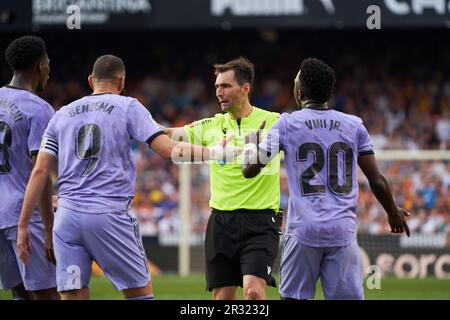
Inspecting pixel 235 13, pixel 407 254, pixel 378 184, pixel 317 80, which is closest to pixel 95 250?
pixel 317 80

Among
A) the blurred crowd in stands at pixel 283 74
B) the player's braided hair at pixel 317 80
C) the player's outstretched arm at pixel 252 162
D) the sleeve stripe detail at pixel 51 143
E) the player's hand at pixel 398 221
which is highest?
the blurred crowd in stands at pixel 283 74

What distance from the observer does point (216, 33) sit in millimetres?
24766

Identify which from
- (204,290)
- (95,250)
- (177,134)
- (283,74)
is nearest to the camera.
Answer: (95,250)

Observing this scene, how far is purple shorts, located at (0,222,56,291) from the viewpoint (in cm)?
742

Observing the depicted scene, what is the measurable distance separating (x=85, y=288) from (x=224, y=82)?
8.36 feet

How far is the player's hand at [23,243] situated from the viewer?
7039 millimetres

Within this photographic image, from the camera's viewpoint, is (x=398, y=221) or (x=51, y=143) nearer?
(x=51, y=143)

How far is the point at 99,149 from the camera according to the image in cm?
685

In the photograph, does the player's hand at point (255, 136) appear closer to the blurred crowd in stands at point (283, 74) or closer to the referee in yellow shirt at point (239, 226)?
the referee in yellow shirt at point (239, 226)

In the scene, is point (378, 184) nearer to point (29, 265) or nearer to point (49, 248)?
point (49, 248)

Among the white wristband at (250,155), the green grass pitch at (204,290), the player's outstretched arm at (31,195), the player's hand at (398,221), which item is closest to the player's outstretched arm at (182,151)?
the white wristband at (250,155)

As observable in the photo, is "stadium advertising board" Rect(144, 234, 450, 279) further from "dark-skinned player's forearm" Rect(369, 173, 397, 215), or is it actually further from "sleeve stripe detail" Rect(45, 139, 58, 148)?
"sleeve stripe detail" Rect(45, 139, 58, 148)

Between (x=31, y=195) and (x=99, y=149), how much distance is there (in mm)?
628

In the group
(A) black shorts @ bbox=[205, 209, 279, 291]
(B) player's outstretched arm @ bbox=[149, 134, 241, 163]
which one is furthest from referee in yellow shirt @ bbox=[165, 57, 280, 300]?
(B) player's outstretched arm @ bbox=[149, 134, 241, 163]
